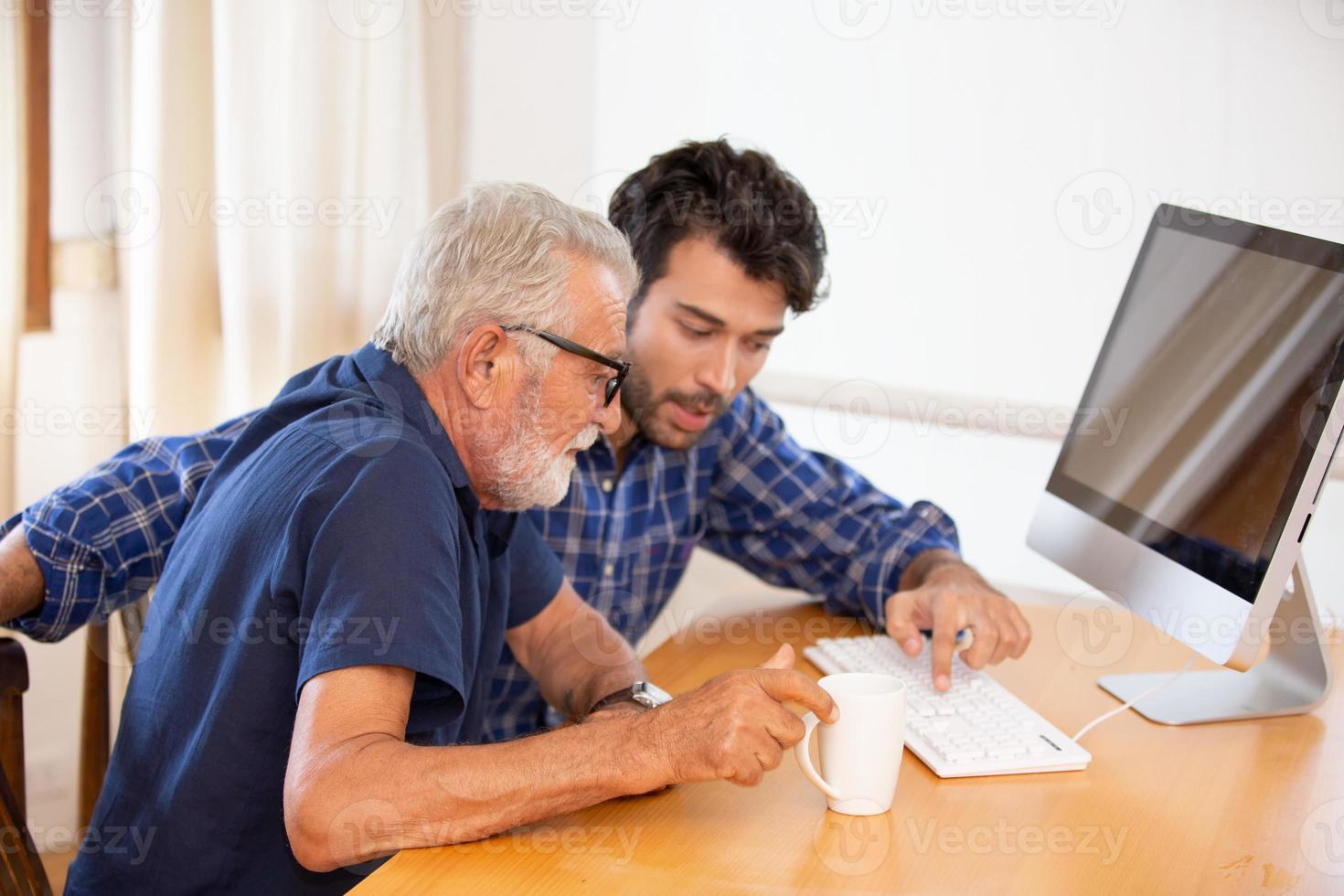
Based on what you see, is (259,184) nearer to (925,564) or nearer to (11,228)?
(11,228)

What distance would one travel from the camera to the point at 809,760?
104cm

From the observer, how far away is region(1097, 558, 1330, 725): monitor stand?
55.2 inches

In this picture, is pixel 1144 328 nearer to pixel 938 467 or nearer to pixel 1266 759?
pixel 1266 759

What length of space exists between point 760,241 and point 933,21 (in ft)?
3.34

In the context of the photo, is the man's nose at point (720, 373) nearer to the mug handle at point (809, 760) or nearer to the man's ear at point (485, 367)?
the man's ear at point (485, 367)

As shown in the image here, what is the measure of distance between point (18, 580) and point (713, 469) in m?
0.96

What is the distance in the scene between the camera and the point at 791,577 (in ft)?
6.11

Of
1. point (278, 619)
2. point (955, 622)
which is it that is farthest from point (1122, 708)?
point (278, 619)

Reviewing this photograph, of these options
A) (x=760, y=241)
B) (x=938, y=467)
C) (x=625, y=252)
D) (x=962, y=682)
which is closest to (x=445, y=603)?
(x=625, y=252)

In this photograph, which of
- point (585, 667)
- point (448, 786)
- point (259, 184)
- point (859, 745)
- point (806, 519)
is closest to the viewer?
point (448, 786)

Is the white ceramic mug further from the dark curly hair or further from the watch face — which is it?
the dark curly hair

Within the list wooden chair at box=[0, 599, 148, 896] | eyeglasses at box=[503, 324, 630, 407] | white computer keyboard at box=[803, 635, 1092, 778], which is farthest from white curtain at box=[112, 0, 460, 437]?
white computer keyboard at box=[803, 635, 1092, 778]

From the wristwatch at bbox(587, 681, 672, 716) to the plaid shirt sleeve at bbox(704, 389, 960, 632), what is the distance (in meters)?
Answer: 0.50

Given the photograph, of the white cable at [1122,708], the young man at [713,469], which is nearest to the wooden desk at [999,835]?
the white cable at [1122,708]
